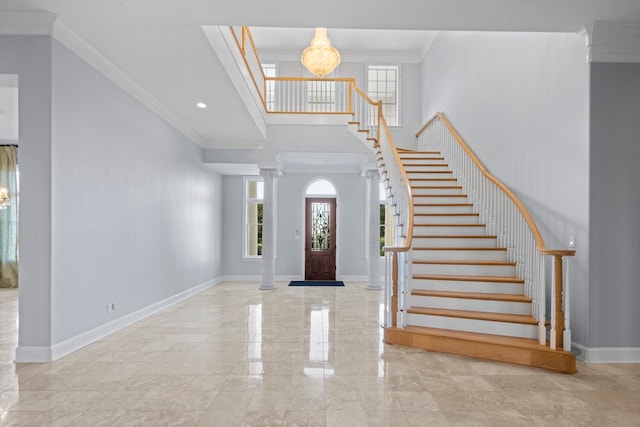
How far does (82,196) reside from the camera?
447 centimetres

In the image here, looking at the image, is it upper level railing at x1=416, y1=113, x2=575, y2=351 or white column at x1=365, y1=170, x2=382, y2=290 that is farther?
white column at x1=365, y1=170, x2=382, y2=290

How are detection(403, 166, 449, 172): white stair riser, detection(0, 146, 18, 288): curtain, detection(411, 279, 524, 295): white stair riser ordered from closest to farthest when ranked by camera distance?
1. detection(411, 279, 524, 295): white stair riser
2. detection(403, 166, 449, 172): white stair riser
3. detection(0, 146, 18, 288): curtain

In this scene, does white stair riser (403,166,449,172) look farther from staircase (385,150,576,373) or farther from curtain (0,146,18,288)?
→ curtain (0,146,18,288)

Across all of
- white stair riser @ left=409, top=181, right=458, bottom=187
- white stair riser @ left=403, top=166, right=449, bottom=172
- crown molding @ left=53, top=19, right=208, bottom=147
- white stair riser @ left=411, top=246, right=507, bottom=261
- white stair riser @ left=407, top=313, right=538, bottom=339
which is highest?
crown molding @ left=53, top=19, right=208, bottom=147

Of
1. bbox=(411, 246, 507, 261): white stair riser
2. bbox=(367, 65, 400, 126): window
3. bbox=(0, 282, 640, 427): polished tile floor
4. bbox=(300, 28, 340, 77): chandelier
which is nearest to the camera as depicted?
bbox=(0, 282, 640, 427): polished tile floor

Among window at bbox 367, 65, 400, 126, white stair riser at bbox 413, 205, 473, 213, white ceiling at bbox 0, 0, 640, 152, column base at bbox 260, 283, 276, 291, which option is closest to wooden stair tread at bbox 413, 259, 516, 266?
white stair riser at bbox 413, 205, 473, 213

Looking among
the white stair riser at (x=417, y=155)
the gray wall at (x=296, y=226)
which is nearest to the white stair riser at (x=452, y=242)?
the white stair riser at (x=417, y=155)

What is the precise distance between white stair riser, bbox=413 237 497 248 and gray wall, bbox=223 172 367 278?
4.99m

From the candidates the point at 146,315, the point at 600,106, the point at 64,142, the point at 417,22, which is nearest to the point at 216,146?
the point at 146,315

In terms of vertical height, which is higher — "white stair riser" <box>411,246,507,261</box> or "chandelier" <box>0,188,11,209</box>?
"chandelier" <box>0,188,11,209</box>

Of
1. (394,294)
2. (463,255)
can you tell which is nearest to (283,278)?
(463,255)

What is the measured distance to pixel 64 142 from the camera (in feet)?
13.6

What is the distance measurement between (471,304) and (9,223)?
9.74 m

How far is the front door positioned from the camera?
11094 millimetres
